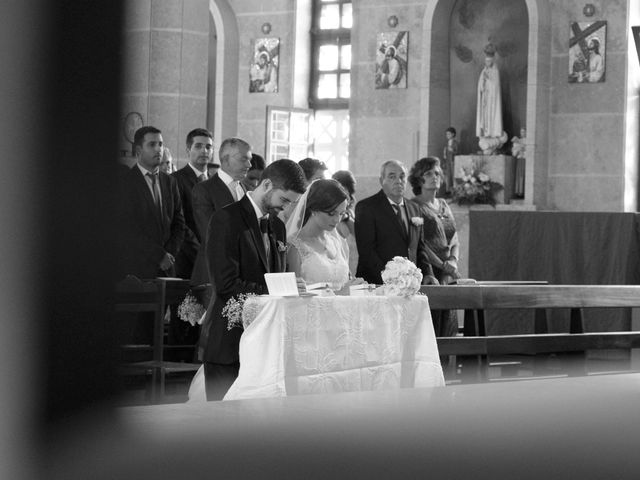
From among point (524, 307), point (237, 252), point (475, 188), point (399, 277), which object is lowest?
point (524, 307)

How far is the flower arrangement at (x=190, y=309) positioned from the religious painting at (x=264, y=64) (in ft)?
47.1

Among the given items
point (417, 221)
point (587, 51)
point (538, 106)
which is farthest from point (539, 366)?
point (587, 51)

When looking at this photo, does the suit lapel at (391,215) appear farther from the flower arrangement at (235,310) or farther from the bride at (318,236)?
the flower arrangement at (235,310)

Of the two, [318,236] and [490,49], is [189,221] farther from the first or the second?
[490,49]

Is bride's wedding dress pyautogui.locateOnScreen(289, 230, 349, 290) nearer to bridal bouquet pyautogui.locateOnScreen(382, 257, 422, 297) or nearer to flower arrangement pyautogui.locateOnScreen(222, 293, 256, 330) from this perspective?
bridal bouquet pyautogui.locateOnScreen(382, 257, 422, 297)

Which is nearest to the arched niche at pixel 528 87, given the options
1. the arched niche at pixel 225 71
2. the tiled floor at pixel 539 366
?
the arched niche at pixel 225 71

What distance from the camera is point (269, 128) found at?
1950 centimetres

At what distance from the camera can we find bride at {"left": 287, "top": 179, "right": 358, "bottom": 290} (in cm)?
575

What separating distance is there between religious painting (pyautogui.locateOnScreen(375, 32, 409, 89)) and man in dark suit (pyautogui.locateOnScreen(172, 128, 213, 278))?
33.4ft

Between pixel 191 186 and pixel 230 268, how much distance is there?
334cm

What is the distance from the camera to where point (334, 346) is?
215 inches

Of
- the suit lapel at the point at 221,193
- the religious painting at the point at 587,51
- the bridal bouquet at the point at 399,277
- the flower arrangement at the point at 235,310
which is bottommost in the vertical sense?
the flower arrangement at the point at 235,310

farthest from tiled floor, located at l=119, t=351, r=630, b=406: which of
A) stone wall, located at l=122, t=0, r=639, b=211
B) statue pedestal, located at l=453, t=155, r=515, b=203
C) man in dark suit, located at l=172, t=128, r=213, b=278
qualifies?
statue pedestal, located at l=453, t=155, r=515, b=203

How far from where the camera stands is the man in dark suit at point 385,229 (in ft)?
24.2
